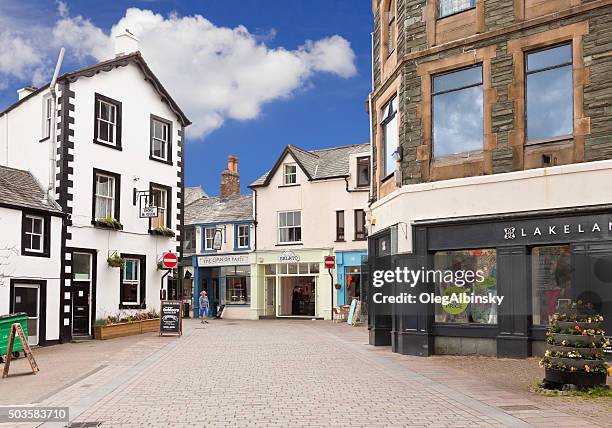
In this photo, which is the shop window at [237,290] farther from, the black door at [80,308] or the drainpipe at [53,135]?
the drainpipe at [53,135]

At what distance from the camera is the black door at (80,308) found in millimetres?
23594

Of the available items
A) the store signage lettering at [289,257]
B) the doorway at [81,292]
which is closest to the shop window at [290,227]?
the store signage lettering at [289,257]

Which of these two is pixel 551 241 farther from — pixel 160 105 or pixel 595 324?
pixel 160 105

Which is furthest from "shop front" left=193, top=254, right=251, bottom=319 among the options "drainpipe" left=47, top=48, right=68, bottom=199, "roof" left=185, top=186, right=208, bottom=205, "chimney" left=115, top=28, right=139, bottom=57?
"drainpipe" left=47, top=48, right=68, bottom=199

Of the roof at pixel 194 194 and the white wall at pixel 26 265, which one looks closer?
the white wall at pixel 26 265

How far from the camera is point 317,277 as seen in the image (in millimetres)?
38469

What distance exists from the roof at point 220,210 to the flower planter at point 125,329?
50.5ft

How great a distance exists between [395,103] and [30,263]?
39.4 ft

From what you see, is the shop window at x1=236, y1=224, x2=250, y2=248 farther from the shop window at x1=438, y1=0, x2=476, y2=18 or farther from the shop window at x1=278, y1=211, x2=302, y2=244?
the shop window at x1=438, y1=0, x2=476, y2=18

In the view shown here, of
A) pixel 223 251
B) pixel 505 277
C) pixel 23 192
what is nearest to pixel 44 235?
pixel 23 192

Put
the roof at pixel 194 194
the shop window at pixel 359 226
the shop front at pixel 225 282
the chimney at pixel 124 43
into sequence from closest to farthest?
the chimney at pixel 124 43
the shop window at pixel 359 226
the shop front at pixel 225 282
the roof at pixel 194 194

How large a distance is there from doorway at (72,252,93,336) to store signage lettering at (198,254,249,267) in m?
17.3

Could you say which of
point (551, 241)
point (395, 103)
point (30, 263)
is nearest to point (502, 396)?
point (551, 241)

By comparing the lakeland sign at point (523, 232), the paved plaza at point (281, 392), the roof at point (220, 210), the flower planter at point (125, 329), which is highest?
the roof at point (220, 210)
